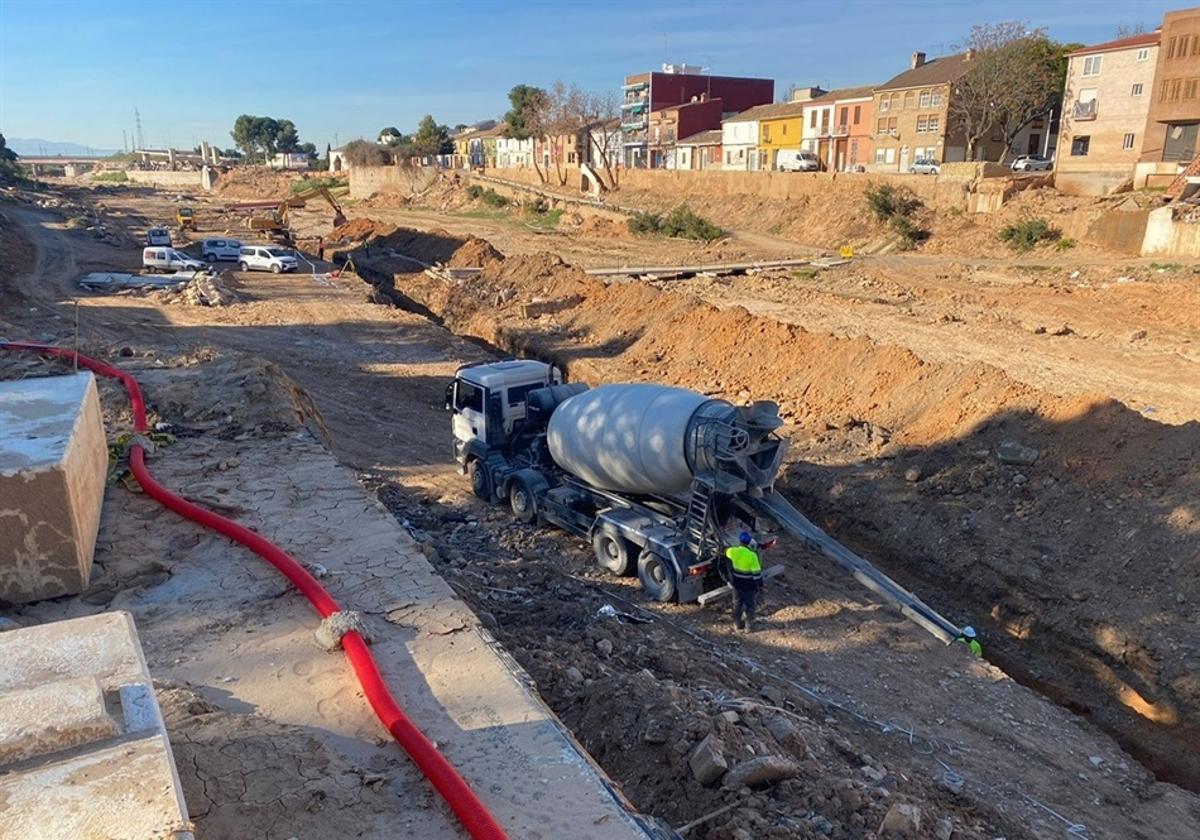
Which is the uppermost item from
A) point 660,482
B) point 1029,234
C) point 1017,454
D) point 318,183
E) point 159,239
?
point 318,183

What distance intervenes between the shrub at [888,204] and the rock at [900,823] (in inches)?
1474

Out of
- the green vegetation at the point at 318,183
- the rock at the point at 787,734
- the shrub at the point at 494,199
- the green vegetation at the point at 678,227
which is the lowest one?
the rock at the point at 787,734

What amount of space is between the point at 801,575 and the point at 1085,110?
4305 centimetres

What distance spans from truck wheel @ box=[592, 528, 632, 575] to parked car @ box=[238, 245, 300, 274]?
29725 millimetres

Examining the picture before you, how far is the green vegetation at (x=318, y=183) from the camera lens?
10233 centimetres

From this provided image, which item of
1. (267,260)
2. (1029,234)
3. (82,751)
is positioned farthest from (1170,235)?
(267,260)

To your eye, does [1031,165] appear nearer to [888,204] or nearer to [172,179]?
[888,204]

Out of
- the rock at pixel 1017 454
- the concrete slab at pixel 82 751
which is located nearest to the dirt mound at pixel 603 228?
the rock at pixel 1017 454

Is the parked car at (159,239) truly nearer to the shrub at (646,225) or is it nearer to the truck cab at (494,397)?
the shrub at (646,225)

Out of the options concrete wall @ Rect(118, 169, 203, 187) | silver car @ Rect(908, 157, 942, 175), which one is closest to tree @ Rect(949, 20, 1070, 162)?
silver car @ Rect(908, 157, 942, 175)

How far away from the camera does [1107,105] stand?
4388cm

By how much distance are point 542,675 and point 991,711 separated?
226 inches

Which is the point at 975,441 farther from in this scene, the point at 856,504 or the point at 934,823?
the point at 934,823

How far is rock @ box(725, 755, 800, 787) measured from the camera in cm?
632
